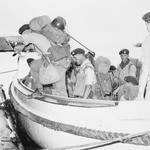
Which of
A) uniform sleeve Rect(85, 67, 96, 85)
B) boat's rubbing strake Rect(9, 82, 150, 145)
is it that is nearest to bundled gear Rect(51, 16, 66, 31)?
uniform sleeve Rect(85, 67, 96, 85)

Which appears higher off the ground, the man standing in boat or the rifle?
the man standing in boat

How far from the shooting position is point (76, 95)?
472 cm

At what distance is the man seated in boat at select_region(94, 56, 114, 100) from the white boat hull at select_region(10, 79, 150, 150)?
57 cm

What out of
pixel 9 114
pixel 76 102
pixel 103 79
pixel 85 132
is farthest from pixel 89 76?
pixel 9 114

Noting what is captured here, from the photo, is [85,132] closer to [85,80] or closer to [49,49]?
[85,80]

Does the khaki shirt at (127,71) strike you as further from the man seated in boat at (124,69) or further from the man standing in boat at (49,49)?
the man standing in boat at (49,49)

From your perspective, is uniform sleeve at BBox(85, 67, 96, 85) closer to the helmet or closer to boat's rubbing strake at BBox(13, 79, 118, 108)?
boat's rubbing strake at BBox(13, 79, 118, 108)

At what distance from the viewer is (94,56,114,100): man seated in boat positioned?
15.4 feet

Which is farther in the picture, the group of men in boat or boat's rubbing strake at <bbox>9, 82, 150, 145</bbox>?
the group of men in boat

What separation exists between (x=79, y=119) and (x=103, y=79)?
819 mm

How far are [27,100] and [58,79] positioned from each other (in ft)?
2.55

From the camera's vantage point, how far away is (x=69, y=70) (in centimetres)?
512

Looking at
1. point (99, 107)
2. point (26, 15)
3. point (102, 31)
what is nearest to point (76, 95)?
point (99, 107)

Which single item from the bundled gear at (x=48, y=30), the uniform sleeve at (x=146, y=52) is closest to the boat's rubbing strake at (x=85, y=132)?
the uniform sleeve at (x=146, y=52)
